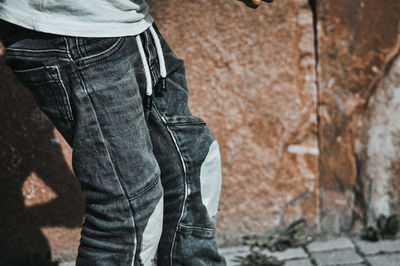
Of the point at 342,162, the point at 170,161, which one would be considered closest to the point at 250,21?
the point at 342,162

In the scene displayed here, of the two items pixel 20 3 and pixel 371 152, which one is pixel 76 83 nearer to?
pixel 20 3

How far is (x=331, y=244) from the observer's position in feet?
9.32

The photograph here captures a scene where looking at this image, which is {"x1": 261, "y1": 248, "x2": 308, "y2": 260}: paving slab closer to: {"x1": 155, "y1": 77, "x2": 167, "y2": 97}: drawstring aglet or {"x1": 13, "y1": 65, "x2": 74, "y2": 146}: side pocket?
{"x1": 155, "y1": 77, "x2": 167, "y2": 97}: drawstring aglet

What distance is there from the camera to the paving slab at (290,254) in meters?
2.74

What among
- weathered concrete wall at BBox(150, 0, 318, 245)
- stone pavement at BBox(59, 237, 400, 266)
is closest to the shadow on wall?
stone pavement at BBox(59, 237, 400, 266)

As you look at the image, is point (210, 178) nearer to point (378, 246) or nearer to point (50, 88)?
point (50, 88)

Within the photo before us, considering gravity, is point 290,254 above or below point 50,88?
below

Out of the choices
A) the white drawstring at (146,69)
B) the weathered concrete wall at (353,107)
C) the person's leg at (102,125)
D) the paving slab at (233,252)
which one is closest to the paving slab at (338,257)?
the weathered concrete wall at (353,107)

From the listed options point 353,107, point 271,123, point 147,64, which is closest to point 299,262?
point 271,123

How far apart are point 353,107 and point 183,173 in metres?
1.28

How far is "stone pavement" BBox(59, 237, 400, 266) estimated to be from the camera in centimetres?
264

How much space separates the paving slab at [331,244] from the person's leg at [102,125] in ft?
4.76

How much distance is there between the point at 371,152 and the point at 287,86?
22.0 inches

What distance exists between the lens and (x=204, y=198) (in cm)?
182
